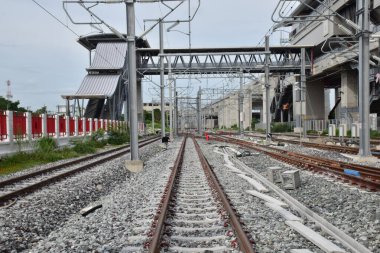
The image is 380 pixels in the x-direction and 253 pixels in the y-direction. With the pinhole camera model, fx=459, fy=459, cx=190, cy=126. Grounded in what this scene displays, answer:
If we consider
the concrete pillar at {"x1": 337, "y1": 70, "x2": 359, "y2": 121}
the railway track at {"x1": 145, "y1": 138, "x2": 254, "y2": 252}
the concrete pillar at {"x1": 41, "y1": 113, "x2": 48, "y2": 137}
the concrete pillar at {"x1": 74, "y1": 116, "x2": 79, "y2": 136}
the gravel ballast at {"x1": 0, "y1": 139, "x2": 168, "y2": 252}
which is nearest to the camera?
the railway track at {"x1": 145, "y1": 138, "x2": 254, "y2": 252}

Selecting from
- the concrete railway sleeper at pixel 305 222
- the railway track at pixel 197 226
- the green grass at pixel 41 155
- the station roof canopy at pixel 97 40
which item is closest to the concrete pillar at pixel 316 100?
the station roof canopy at pixel 97 40

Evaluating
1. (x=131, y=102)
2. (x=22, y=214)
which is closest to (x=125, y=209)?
(x=22, y=214)

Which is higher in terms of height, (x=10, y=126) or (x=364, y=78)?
(x=364, y=78)

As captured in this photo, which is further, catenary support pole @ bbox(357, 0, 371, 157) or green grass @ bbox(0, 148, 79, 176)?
catenary support pole @ bbox(357, 0, 371, 157)

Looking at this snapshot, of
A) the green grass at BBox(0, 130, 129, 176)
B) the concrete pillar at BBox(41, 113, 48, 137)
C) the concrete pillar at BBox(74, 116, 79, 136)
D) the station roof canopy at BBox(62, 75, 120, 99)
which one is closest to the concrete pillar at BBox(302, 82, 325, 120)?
the station roof canopy at BBox(62, 75, 120, 99)

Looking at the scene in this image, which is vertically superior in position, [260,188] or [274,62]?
[274,62]

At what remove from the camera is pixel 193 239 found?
21.0ft

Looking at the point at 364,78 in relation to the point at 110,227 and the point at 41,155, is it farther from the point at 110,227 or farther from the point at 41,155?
the point at 41,155

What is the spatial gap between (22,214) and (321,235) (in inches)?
209

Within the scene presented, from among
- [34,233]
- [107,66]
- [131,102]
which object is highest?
[107,66]

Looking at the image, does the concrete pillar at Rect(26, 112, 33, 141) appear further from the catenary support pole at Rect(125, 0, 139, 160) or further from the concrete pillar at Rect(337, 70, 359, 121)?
the concrete pillar at Rect(337, 70, 359, 121)

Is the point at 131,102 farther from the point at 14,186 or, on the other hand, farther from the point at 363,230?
→ the point at 363,230

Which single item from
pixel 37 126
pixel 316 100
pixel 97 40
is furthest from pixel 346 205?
pixel 97 40

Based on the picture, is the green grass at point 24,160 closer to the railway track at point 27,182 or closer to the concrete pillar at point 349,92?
the railway track at point 27,182
